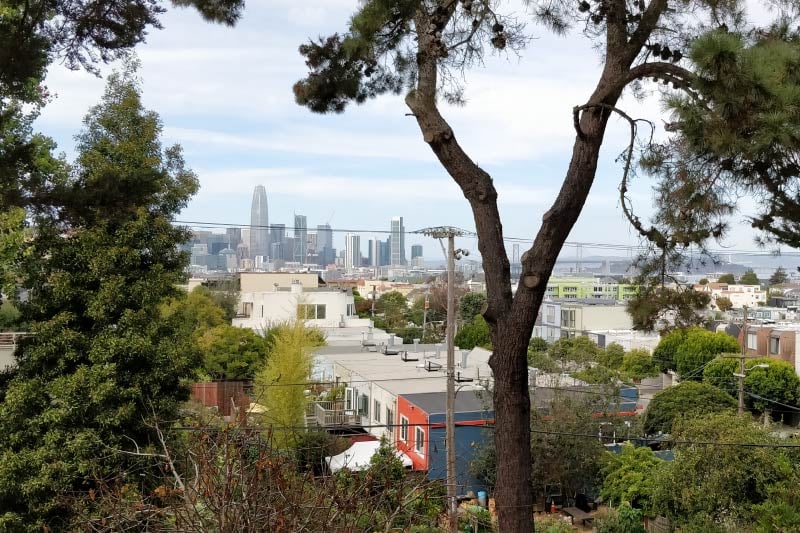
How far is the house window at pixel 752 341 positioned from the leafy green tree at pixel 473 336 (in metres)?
10.7

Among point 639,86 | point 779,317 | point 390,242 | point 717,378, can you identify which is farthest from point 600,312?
point 390,242

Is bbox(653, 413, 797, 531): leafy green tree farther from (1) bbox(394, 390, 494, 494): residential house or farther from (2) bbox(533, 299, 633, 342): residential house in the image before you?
(2) bbox(533, 299, 633, 342): residential house

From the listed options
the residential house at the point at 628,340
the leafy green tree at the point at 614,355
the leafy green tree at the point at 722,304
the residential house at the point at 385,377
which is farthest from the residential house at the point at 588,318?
the leafy green tree at the point at 722,304

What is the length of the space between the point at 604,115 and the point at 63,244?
6.70 metres

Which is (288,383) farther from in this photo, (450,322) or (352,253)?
(352,253)

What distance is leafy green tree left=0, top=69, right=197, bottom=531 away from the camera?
752 cm

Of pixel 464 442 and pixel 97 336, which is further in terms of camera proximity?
pixel 464 442

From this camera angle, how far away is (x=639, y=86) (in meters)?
4.42

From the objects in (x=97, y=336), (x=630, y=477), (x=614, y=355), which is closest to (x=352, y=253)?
(x=614, y=355)

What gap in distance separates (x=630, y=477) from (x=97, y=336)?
9.16 metres

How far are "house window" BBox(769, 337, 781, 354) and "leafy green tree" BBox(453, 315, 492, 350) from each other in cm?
1119

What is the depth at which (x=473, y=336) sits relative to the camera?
31469 millimetres

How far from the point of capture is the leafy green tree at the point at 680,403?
17750mm

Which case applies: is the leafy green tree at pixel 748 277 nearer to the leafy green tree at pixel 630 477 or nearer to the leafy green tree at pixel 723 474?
the leafy green tree at pixel 630 477
